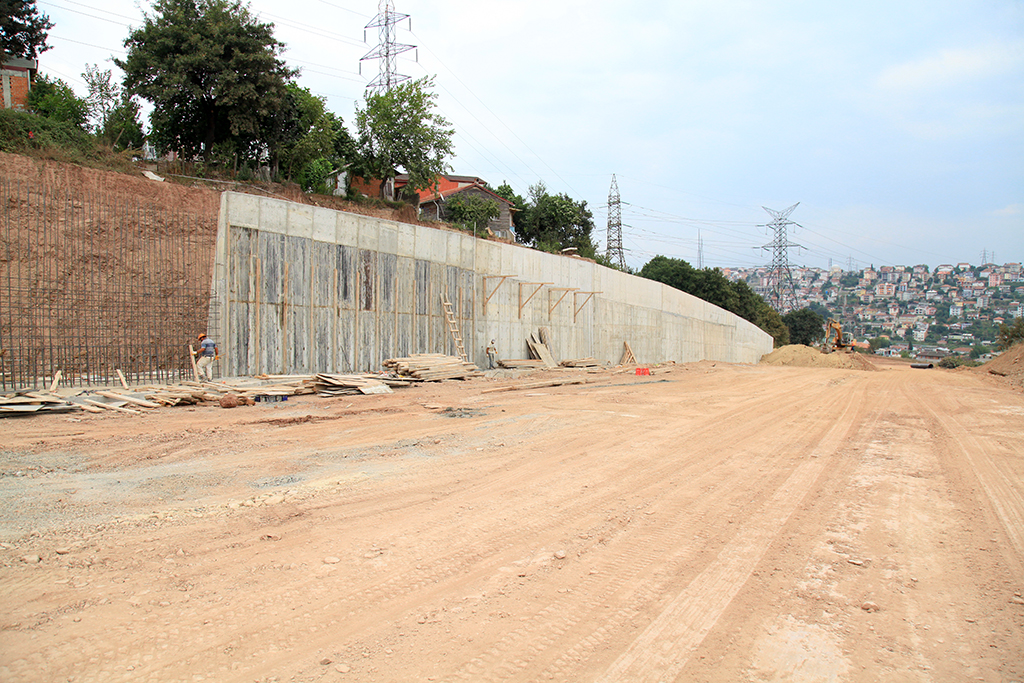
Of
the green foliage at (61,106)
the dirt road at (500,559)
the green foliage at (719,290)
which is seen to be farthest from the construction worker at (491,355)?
the green foliage at (719,290)

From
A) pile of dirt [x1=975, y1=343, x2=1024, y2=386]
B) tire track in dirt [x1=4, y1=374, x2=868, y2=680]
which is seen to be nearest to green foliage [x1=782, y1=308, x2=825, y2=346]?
pile of dirt [x1=975, y1=343, x2=1024, y2=386]

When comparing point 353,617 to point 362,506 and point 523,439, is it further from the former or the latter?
point 523,439

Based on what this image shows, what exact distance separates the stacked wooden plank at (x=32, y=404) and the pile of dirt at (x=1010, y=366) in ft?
103

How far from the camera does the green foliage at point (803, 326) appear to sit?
82.2m

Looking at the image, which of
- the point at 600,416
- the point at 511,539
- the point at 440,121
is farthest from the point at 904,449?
the point at 440,121

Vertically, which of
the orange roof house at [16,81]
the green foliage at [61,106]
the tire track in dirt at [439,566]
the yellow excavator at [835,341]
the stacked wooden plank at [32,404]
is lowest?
the tire track in dirt at [439,566]

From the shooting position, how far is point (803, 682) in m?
2.93

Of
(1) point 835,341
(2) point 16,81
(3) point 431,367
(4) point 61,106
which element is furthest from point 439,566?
(1) point 835,341

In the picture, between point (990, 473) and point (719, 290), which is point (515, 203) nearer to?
point (719, 290)

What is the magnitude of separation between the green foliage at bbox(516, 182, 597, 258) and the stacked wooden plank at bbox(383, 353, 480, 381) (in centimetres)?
2920

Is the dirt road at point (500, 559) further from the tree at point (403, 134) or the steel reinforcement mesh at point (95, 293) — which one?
the tree at point (403, 134)

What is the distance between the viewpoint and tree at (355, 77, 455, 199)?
3312 cm

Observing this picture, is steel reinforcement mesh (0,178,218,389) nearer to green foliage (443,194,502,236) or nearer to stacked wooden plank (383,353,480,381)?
stacked wooden plank (383,353,480,381)

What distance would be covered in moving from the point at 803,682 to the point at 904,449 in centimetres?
726
